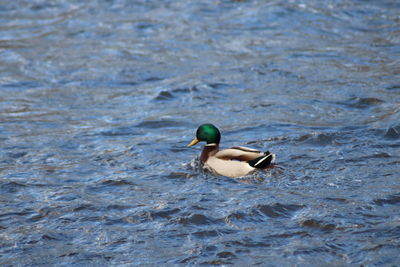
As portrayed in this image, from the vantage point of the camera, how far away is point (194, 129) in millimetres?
10828

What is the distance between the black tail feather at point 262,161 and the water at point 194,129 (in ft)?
0.40

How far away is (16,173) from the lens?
9023 millimetres

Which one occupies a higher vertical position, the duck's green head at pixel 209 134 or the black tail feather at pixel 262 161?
the duck's green head at pixel 209 134

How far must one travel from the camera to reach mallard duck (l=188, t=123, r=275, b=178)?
8.63 metres

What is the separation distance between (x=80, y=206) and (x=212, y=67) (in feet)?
22.2

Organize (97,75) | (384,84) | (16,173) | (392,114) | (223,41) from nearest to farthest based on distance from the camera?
1. (16,173)
2. (392,114)
3. (384,84)
4. (97,75)
5. (223,41)

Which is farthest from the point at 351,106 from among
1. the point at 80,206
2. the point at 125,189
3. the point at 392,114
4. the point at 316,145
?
the point at 80,206

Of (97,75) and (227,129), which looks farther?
(97,75)

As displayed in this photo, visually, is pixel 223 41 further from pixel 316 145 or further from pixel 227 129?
pixel 316 145

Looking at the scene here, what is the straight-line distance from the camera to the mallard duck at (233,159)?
28.3 ft

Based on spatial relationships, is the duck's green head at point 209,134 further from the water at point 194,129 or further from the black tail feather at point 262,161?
the black tail feather at point 262,161

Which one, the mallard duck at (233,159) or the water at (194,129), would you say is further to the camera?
the mallard duck at (233,159)

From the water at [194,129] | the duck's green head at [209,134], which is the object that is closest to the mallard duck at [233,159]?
the duck's green head at [209,134]

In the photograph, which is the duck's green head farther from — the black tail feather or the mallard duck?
the black tail feather
